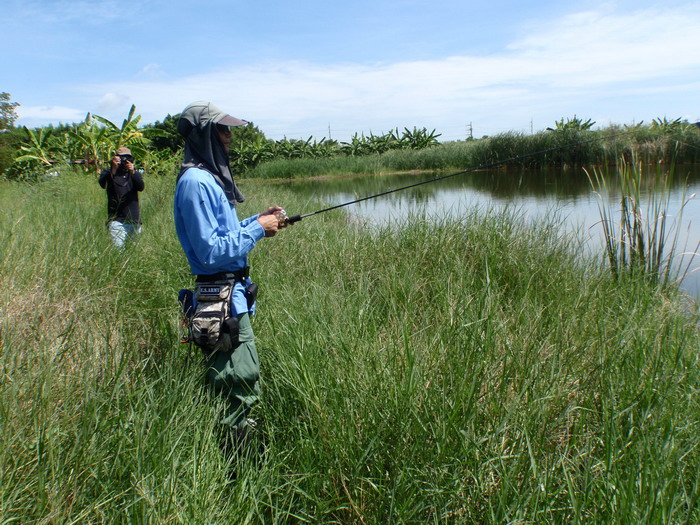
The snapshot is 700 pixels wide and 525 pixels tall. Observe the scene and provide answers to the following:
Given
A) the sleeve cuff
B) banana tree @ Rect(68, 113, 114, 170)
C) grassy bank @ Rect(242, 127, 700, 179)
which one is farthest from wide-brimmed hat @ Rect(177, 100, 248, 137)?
grassy bank @ Rect(242, 127, 700, 179)

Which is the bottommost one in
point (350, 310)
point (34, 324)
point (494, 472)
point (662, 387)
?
point (494, 472)

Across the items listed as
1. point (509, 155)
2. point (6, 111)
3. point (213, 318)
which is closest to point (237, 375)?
point (213, 318)

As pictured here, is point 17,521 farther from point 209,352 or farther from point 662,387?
point 662,387

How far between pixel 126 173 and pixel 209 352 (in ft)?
15.1

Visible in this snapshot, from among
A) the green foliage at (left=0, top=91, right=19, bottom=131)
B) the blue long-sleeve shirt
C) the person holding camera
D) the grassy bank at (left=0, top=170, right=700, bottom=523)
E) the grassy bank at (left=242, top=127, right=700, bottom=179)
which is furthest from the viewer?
the green foliage at (left=0, top=91, right=19, bottom=131)

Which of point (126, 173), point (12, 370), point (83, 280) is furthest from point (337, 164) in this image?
point (12, 370)

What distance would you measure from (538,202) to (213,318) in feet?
39.4

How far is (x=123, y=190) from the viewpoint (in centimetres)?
615

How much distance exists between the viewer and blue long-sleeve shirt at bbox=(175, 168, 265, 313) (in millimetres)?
2275

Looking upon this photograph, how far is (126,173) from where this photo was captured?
20.7ft

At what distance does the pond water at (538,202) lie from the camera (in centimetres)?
657

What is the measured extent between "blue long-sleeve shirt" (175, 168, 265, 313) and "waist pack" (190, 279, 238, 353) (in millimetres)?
72

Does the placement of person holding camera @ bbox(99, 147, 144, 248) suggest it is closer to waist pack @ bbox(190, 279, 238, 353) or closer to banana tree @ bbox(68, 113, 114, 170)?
waist pack @ bbox(190, 279, 238, 353)

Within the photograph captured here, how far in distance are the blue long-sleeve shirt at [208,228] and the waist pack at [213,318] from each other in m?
0.07
